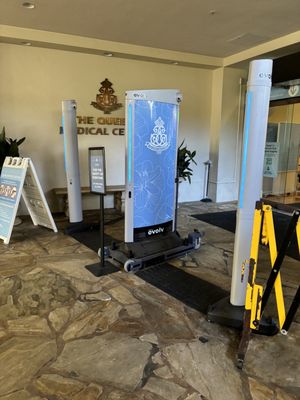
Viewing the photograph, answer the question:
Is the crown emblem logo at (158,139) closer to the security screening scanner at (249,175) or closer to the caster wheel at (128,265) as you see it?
the caster wheel at (128,265)

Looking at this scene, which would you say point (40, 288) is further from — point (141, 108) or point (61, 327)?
point (141, 108)

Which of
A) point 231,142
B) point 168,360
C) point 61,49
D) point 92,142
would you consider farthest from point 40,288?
point 231,142

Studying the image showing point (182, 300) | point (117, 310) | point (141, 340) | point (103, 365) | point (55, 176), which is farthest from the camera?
point (55, 176)

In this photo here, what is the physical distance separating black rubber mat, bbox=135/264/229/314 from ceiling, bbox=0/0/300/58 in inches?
132

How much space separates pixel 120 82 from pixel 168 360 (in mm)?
5344

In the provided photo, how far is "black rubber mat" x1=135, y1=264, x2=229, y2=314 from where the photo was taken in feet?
9.29

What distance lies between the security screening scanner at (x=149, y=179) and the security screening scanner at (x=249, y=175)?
49.8 inches

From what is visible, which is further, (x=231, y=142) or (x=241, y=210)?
(x=231, y=142)

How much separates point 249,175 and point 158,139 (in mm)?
1570

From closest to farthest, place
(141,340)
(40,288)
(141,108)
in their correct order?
1. (141,340)
2. (40,288)
3. (141,108)

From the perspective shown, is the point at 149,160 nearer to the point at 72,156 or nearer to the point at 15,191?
the point at 72,156

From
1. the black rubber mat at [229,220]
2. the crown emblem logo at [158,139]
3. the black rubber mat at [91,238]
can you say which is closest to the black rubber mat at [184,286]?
the black rubber mat at [91,238]

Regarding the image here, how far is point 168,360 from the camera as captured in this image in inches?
81.2

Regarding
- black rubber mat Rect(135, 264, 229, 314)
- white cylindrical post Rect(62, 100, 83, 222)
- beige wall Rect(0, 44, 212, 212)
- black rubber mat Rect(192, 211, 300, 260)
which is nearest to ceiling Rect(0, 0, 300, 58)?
beige wall Rect(0, 44, 212, 212)
